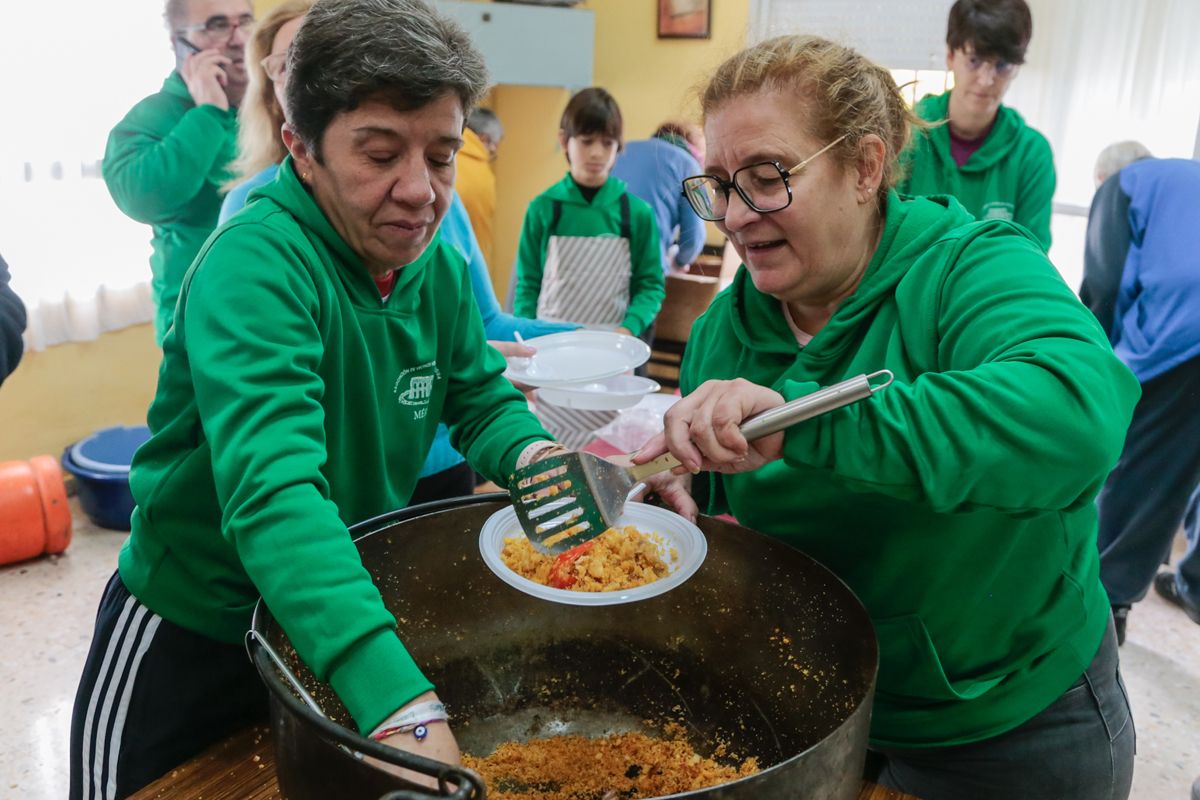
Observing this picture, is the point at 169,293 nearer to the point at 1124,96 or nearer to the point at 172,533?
the point at 172,533

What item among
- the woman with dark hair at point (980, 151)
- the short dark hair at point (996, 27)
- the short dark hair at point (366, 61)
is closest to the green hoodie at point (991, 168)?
the woman with dark hair at point (980, 151)

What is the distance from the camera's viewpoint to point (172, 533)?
103 cm

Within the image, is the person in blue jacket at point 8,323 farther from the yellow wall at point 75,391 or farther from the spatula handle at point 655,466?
the yellow wall at point 75,391

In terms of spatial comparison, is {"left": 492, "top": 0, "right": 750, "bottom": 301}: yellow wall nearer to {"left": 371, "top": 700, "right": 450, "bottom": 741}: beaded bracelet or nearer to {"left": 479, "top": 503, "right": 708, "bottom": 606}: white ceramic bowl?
{"left": 479, "top": 503, "right": 708, "bottom": 606}: white ceramic bowl

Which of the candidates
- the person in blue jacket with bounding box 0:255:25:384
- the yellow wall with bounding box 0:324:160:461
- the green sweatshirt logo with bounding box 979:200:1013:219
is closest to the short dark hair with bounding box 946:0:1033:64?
the green sweatshirt logo with bounding box 979:200:1013:219

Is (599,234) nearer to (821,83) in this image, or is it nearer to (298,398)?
(821,83)

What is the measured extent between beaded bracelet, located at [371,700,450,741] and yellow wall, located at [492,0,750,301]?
4447mm

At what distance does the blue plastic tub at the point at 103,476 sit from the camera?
3252 millimetres

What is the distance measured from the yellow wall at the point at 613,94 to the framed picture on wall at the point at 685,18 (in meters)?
0.03

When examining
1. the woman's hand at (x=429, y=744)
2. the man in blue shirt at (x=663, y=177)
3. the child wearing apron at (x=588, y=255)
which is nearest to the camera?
the woman's hand at (x=429, y=744)

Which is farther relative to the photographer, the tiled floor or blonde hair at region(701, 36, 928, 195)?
the tiled floor

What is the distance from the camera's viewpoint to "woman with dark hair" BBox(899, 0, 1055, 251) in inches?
96.9

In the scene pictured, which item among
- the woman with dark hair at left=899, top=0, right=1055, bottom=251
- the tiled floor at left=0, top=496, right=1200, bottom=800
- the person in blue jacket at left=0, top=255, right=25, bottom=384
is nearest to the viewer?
the person in blue jacket at left=0, top=255, right=25, bottom=384

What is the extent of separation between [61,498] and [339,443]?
→ 250cm
